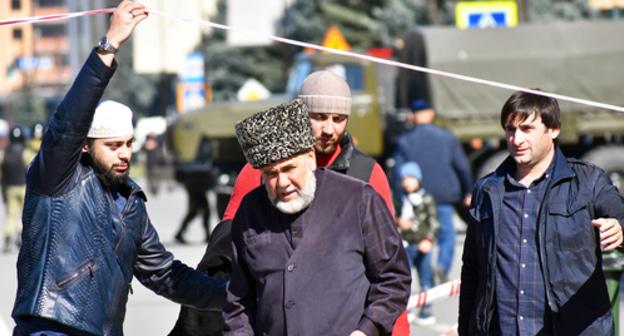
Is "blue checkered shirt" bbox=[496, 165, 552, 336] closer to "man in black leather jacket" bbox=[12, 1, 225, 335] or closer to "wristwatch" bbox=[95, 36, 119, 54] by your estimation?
"man in black leather jacket" bbox=[12, 1, 225, 335]

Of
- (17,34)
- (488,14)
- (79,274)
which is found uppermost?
(488,14)

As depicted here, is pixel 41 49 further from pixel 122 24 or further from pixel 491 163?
pixel 122 24

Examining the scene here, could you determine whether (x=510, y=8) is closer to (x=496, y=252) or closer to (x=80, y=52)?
(x=80, y=52)

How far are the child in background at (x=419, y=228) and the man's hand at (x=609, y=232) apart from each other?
22.3 feet

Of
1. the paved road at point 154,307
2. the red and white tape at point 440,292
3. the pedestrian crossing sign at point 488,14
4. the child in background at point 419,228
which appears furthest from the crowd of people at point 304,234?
the pedestrian crossing sign at point 488,14

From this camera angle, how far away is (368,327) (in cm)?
460

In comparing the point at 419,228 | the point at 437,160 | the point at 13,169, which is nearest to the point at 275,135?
the point at 419,228

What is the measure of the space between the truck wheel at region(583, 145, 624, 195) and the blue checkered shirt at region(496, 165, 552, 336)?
54.1ft

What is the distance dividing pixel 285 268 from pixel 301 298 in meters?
0.11

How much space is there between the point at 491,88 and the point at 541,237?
17.9 m

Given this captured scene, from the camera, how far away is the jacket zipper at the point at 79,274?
5180 mm

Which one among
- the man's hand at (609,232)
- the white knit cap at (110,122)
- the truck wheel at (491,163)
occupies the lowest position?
the truck wheel at (491,163)

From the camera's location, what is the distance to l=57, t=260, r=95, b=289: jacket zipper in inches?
204

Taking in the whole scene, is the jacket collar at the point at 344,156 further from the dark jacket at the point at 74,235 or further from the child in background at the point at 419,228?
the child in background at the point at 419,228
